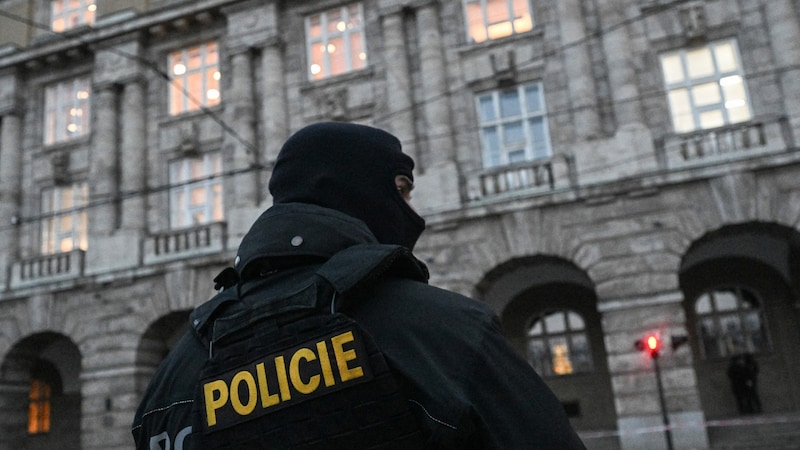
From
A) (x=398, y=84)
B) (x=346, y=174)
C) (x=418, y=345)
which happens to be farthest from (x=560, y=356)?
(x=418, y=345)

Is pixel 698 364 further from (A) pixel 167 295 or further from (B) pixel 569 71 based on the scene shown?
(A) pixel 167 295

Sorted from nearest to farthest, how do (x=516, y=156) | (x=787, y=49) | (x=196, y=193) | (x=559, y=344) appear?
(x=787, y=49)
(x=516, y=156)
(x=559, y=344)
(x=196, y=193)

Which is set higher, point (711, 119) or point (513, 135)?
point (513, 135)

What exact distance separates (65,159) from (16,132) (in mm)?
2289

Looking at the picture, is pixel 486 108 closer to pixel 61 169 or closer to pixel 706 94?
pixel 706 94

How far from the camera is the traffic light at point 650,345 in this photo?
13.3 metres

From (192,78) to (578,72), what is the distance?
36.8 ft

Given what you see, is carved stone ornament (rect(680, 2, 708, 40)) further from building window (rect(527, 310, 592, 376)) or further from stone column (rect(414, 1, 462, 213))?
building window (rect(527, 310, 592, 376))

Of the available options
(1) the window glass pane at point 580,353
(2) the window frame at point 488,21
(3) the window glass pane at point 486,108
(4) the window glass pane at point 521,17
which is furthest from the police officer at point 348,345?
(1) the window glass pane at point 580,353

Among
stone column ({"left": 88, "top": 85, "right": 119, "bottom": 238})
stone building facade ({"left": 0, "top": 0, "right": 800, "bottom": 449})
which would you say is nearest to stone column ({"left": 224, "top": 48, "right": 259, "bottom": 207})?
stone building facade ({"left": 0, "top": 0, "right": 800, "bottom": 449})

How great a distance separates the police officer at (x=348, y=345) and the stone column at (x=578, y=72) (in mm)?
14465

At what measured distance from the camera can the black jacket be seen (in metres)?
1.36

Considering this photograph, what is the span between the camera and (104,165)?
64.3ft

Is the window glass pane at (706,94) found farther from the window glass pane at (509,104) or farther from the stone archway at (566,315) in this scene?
the stone archway at (566,315)
